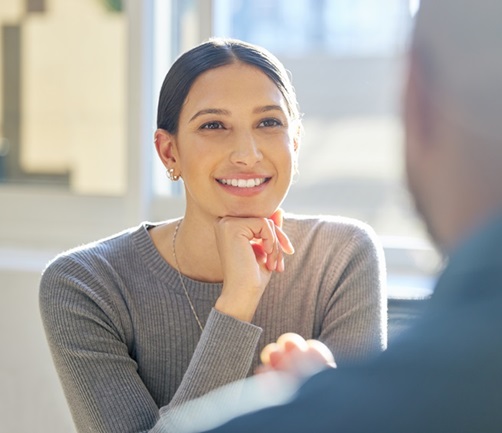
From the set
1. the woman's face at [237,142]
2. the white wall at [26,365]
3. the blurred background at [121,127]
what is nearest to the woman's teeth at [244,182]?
the woman's face at [237,142]

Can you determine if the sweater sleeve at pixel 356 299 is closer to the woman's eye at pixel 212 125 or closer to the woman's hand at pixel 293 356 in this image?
the woman's eye at pixel 212 125

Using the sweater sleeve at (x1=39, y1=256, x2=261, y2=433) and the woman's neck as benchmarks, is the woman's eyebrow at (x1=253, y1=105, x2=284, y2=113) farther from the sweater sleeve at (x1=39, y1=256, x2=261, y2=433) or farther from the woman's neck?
the sweater sleeve at (x1=39, y1=256, x2=261, y2=433)

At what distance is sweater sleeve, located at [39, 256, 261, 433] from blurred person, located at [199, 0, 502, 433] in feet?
3.07

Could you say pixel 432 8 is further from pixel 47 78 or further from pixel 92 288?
pixel 47 78

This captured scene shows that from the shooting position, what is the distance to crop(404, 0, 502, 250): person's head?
1.80ft

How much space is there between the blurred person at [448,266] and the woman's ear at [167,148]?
52.1 inches

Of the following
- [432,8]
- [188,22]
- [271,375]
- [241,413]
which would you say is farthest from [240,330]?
[188,22]

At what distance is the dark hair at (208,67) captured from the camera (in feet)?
6.16

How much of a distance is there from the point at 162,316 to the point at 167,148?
346mm

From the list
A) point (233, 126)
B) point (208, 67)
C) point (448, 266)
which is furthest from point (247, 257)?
point (448, 266)

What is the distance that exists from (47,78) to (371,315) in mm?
1866

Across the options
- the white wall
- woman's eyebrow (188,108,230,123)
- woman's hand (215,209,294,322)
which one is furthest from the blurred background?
woman's eyebrow (188,108,230,123)

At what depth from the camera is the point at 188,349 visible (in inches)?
74.2

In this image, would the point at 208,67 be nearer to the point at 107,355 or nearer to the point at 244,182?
the point at 244,182
